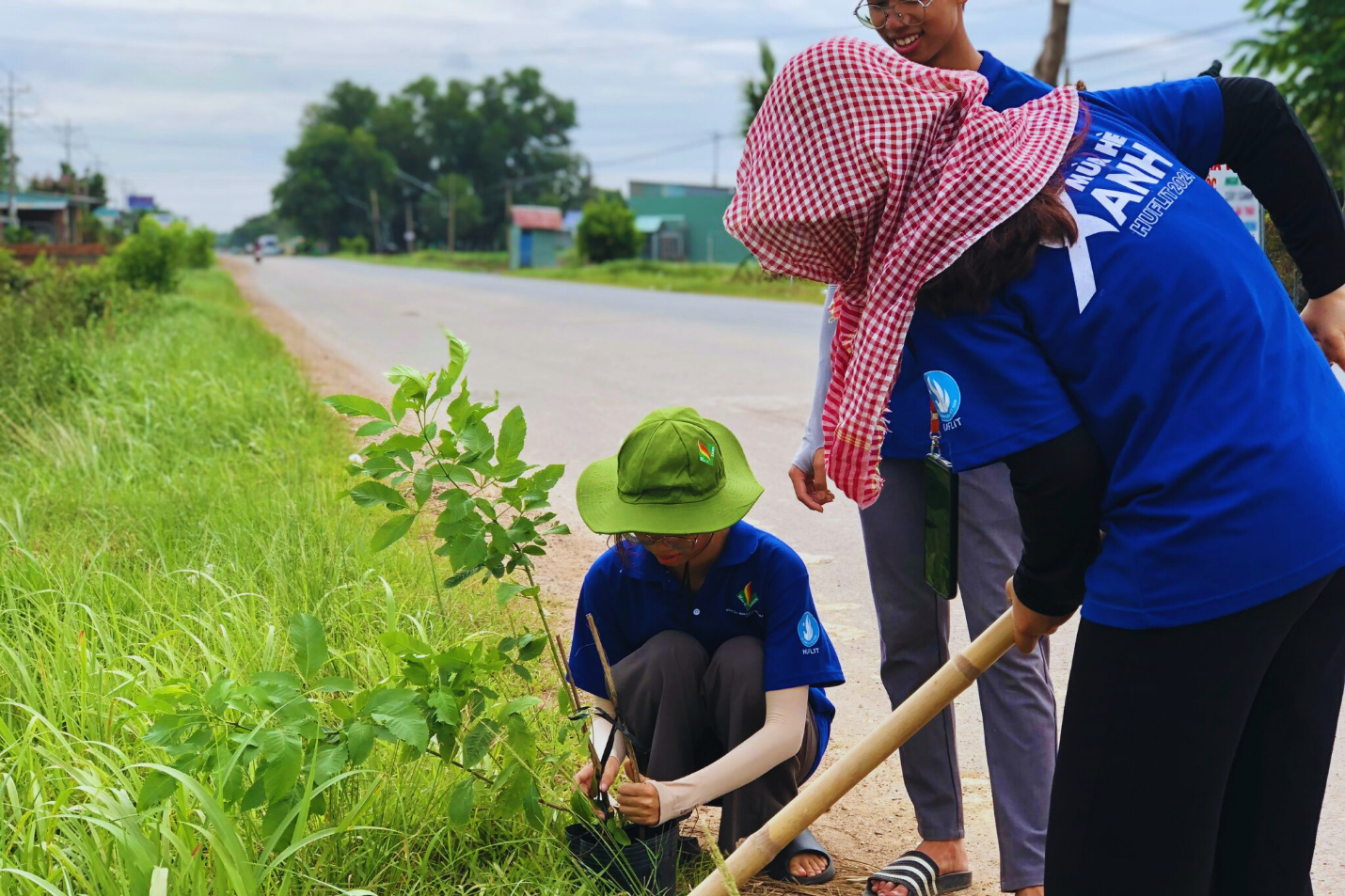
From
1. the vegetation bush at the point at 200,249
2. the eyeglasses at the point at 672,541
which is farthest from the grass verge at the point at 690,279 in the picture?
the eyeglasses at the point at 672,541

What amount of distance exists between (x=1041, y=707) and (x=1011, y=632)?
635 millimetres

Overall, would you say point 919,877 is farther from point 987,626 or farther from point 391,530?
point 391,530

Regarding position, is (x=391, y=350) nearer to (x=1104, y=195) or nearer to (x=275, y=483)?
(x=275, y=483)

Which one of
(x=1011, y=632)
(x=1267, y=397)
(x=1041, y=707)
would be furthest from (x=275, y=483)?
(x=1267, y=397)

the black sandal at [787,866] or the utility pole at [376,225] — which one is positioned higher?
the utility pole at [376,225]

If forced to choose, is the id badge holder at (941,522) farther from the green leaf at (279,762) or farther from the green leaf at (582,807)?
the green leaf at (279,762)

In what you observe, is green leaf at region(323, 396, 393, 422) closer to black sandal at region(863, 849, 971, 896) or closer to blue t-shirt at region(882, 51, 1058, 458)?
blue t-shirt at region(882, 51, 1058, 458)

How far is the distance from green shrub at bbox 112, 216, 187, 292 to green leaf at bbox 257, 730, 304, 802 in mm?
18124

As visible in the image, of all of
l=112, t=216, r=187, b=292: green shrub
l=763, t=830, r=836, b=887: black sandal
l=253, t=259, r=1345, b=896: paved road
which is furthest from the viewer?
l=112, t=216, r=187, b=292: green shrub

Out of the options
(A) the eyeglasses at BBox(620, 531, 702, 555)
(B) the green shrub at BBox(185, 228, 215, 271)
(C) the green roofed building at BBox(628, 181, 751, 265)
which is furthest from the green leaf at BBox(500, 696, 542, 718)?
(C) the green roofed building at BBox(628, 181, 751, 265)

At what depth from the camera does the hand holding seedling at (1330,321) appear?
195 cm

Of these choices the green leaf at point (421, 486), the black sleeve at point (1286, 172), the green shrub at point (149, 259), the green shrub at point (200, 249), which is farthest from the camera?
the green shrub at point (200, 249)

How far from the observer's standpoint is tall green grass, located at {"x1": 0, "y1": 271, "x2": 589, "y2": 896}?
2.31 metres

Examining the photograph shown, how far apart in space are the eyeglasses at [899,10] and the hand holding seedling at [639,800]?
134 centimetres
